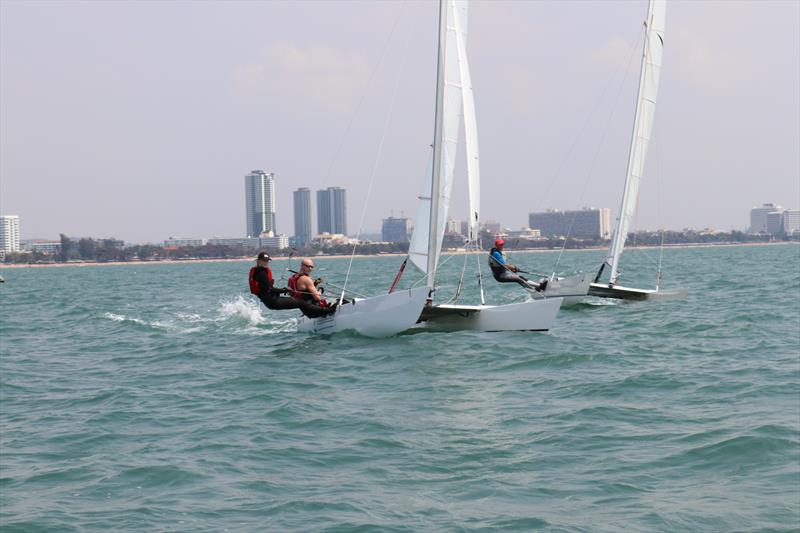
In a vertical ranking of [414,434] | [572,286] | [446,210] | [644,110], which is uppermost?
[644,110]

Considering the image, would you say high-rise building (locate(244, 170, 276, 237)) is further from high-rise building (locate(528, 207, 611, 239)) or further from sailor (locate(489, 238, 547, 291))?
sailor (locate(489, 238, 547, 291))

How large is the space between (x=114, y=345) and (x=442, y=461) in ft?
36.7

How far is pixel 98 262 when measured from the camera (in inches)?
6245

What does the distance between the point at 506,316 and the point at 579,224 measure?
140501 mm

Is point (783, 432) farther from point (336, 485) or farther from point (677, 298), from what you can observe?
point (677, 298)

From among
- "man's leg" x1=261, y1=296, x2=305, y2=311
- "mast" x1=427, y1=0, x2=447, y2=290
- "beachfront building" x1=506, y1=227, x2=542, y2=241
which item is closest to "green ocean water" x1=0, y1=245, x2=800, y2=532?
"man's leg" x1=261, y1=296, x2=305, y2=311

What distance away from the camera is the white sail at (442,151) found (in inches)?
611

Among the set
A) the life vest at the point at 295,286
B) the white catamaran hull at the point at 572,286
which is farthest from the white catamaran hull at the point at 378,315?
the white catamaran hull at the point at 572,286

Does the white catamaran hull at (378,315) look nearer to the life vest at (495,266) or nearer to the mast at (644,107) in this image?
the life vest at (495,266)

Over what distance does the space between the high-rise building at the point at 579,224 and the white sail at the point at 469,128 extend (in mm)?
131292

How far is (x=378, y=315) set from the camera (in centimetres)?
1534

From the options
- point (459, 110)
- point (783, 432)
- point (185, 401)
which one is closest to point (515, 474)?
point (783, 432)

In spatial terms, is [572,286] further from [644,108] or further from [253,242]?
[253,242]

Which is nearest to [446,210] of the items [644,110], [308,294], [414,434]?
[308,294]
